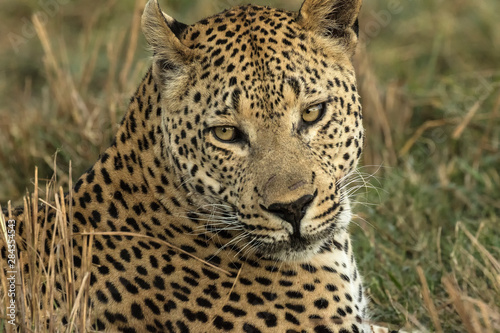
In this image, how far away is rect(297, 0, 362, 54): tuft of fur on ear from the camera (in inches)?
200

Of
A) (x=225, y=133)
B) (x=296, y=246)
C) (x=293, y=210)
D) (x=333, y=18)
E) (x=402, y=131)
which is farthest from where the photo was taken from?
(x=402, y=131)

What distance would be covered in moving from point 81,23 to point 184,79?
325 inches

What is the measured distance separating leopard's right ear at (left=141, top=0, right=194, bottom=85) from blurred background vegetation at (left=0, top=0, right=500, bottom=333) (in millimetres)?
1724

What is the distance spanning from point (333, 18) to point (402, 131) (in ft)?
12.7

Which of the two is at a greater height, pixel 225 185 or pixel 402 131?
pixel 402 131

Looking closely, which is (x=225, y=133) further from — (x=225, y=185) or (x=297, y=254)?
(x=297, y=254)

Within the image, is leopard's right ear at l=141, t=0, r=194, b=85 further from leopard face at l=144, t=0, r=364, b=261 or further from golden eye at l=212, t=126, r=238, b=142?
golden eye at l=212, t=126, r=238, b=142

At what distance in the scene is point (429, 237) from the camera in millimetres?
7332

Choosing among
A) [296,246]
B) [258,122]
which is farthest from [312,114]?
[296,246]

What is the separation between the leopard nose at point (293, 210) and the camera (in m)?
4.51

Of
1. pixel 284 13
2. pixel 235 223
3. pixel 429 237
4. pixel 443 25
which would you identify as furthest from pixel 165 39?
pixel 443 25

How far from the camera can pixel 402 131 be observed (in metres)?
8.95

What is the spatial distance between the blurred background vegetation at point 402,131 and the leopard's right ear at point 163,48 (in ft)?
5.66

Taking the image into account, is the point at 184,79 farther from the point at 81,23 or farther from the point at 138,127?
the point at 81,23
